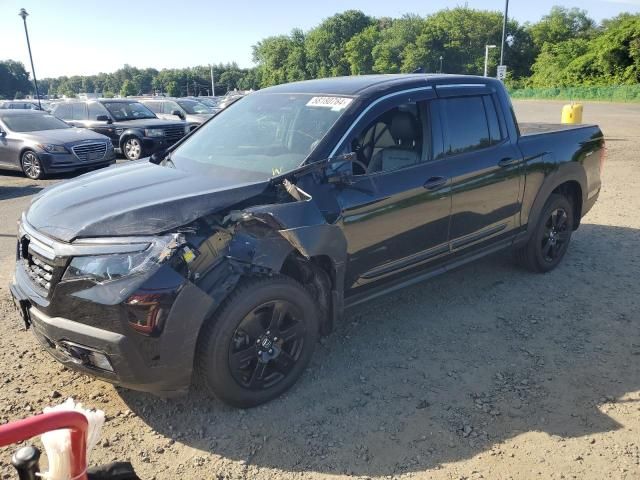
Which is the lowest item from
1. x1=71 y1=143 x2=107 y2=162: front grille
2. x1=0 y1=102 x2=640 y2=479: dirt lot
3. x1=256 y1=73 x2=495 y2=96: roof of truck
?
x1=0 y1=102 x2=640 y2=479: dirt lot

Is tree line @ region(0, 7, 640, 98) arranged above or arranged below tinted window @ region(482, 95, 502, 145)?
above

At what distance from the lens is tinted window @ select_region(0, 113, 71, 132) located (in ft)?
39.8

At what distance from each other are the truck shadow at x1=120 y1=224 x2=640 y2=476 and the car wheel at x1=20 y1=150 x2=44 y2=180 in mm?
9723

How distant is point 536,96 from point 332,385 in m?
60.4

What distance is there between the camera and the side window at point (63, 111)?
50.3ft

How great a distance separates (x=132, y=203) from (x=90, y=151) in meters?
9.73

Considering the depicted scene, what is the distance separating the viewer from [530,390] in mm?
3289

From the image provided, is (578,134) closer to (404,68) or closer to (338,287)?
(338,287)

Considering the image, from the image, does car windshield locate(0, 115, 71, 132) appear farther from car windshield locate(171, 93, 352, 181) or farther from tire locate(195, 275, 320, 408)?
tire locate(195, 275, 320, 408)

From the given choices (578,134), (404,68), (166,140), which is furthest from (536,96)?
(578,134)

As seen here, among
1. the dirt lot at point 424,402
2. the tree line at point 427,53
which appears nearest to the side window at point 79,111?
the dirt lot at point 424,402

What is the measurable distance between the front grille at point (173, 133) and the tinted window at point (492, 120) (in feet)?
36.3

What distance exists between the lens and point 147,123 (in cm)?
1422

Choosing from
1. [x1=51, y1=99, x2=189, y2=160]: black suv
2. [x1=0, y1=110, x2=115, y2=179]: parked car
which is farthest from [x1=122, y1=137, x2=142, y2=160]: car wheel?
[x1=0, y1=110, x2=115, y2=179]: parked car
